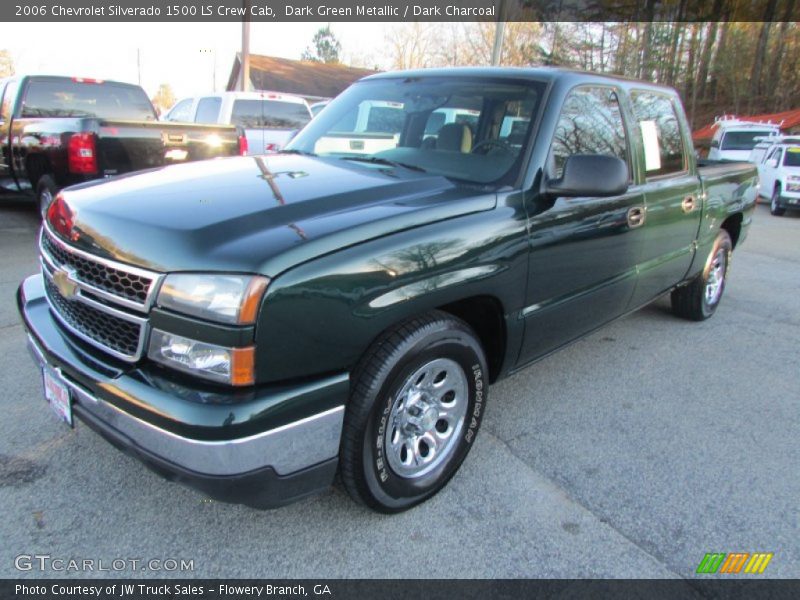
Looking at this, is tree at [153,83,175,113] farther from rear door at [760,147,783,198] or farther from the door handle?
the door handle

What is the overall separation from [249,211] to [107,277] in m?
0.55

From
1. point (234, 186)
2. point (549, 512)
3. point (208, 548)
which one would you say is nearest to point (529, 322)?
point (549, 512)

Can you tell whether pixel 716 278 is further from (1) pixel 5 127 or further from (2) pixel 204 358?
(1) pixel 5 127

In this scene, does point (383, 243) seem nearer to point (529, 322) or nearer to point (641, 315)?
point (529, 322)

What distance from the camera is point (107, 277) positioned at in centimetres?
211

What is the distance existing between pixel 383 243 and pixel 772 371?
347 centimetres

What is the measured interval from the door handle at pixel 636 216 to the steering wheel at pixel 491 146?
94 centimetres

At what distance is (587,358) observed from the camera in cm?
428

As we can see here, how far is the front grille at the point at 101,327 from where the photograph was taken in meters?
2.04

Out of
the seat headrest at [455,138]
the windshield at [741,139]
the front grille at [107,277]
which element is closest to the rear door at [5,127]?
the front grille at [107,277]

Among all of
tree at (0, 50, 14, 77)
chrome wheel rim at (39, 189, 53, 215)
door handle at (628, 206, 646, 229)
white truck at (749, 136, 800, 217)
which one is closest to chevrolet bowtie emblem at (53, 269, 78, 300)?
door handle at (628, 206, 646, 229)

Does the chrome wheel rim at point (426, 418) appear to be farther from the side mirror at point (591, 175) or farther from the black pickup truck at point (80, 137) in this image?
the black pickup truck at point (80, 137)

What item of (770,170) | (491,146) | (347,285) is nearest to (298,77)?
(770,170)
